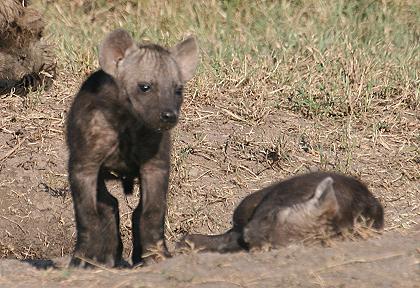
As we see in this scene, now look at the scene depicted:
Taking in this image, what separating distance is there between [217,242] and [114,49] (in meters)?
1.22

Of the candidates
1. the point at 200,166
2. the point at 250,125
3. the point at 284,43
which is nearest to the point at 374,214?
the point at 200,166

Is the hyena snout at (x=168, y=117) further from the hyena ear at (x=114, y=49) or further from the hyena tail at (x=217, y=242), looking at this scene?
the hyena tail at (x=217, y=242)

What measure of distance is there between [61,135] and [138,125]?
2668mm

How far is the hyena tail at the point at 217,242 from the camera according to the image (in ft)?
20.3

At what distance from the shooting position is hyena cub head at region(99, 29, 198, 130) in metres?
6.04

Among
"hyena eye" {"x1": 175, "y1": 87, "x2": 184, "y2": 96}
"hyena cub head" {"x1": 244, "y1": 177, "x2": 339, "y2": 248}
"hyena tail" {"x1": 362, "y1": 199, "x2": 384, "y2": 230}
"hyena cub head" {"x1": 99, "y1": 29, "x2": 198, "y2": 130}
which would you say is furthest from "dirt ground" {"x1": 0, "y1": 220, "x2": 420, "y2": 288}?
"hyena eye" {"x1": 175, "y1": 87, "x2": 184, "y2": 96}

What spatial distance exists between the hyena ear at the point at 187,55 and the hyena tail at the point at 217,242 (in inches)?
35.7

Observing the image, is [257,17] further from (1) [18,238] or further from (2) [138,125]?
(2) [138,125]

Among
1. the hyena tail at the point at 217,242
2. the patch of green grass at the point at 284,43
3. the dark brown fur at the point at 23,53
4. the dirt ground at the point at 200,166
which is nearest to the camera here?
the hyena tail at the point at 217,242

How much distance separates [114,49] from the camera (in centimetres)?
630

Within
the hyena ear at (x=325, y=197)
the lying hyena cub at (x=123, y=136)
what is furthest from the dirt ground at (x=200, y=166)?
the hyena ear at (x=325, y=197)

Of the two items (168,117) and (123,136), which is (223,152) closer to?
(123,136)

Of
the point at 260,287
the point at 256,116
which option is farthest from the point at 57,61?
the point at 260,287

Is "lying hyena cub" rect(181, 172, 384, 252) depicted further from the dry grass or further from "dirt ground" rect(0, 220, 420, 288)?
the dry grass
